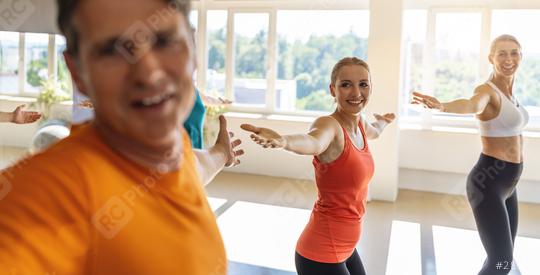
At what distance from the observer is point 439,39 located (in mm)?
6500

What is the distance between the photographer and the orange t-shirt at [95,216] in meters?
0.55

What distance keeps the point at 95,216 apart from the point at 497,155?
2696 millimetres

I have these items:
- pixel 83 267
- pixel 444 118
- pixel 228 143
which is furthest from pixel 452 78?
pixel 83 267

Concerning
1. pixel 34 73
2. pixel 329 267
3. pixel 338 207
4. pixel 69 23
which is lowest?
pixel 329 267

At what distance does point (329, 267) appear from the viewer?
6.64 ft

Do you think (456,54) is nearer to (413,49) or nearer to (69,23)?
(413,49)

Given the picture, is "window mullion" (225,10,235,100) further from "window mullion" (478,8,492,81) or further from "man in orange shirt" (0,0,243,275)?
"man in orange shirt" (0,0,243,275)

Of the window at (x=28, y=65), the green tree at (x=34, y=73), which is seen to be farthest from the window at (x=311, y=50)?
the green tree at (x=34, y=73)

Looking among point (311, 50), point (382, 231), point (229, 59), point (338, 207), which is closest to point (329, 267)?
point (338, 207)

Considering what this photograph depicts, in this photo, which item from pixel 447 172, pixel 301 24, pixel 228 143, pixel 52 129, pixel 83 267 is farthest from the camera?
pixel 301 24

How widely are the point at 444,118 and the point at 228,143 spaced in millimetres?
5914

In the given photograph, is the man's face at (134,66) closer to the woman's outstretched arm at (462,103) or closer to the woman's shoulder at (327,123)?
the woman's shoulder at (327,123)

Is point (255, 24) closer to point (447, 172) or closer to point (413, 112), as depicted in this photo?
point (413, 112)

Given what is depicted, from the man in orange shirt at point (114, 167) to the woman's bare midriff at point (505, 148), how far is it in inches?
101
